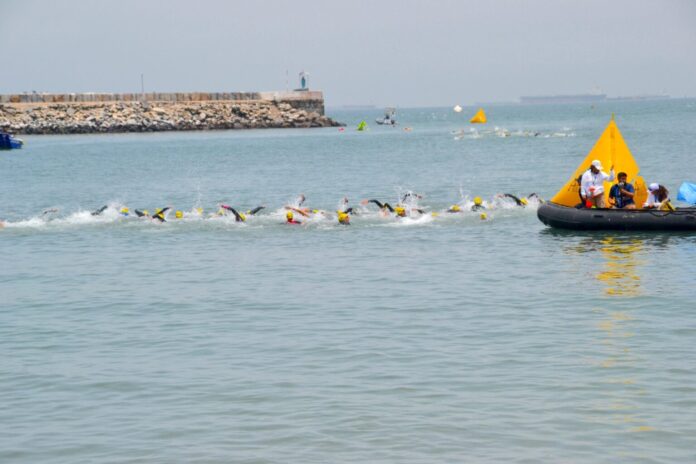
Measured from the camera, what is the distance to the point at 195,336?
16.6 meters

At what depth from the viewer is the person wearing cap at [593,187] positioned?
27.0 m

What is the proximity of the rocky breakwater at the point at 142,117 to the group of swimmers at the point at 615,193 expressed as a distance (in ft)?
311

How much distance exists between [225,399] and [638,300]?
28.9 ft

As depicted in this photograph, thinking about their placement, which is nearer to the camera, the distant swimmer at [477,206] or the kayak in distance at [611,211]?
the kayak in distance at [611,211]

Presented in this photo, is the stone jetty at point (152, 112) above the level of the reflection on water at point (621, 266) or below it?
above

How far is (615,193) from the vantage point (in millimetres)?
27125

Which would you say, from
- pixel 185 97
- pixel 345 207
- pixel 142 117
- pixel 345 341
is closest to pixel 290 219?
pixel 345 207

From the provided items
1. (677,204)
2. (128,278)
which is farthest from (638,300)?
(677,204)

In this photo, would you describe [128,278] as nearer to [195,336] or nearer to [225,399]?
[195,336]

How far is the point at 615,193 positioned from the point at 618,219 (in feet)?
3.06

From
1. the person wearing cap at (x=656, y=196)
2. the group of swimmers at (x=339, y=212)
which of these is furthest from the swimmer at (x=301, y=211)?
the person wearing cap at (x=656, y=196)

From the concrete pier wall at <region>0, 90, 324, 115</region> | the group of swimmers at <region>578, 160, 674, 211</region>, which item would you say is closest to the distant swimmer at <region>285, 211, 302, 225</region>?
the group of swimmers at <region>578, 160, 674, 211</region>

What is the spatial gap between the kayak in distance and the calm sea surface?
0.39 meters

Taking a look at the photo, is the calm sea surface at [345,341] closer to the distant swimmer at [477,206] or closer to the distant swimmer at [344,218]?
the distant swimmer at [344,218]
